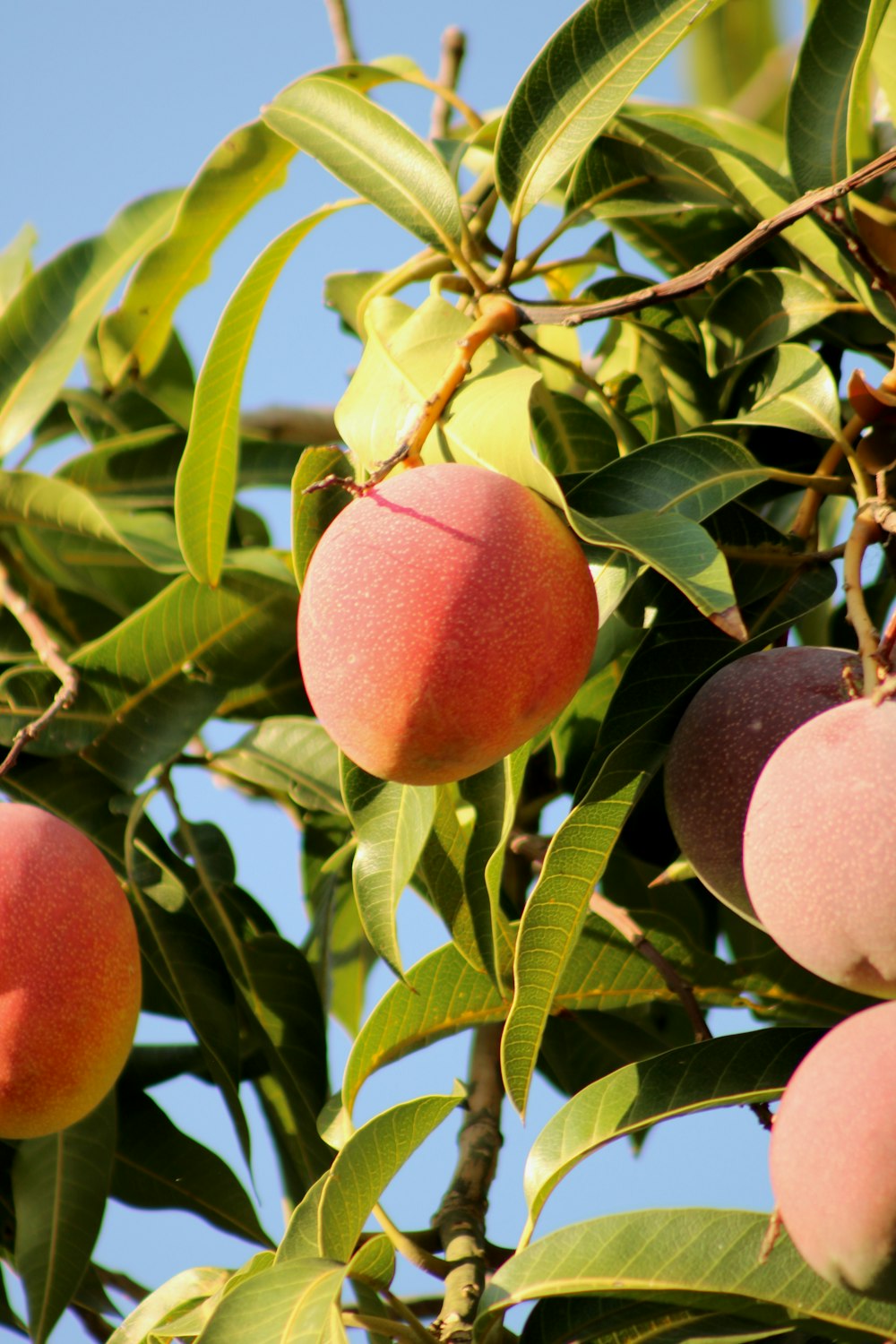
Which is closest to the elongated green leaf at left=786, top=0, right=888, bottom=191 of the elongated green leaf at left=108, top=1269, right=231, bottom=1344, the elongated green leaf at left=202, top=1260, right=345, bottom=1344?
the elongated green leaf at left=202, top=1260, right=345, bottom=1344

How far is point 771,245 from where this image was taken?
1.58m

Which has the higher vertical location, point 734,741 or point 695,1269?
point 734,741

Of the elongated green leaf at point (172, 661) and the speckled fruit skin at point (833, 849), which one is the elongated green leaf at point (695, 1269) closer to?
the speckled fruit skin at point (833, 849)

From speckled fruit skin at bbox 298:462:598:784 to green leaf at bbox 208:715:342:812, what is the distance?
690 millimetres

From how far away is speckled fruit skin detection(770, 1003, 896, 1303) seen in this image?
859 millimetres

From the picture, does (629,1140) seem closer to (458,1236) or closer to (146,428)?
(458,1236)

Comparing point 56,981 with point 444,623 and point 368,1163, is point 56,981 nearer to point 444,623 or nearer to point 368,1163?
point 368,1163

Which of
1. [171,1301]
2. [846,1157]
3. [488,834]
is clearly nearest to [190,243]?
[488,834]

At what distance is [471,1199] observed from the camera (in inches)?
61.4

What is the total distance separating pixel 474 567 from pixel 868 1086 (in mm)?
447

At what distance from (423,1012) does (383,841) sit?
0.68 feet

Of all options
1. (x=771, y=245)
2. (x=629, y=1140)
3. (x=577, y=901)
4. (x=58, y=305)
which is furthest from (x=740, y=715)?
(x=58, y=305)

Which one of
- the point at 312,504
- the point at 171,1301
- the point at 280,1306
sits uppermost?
the point at 312,504

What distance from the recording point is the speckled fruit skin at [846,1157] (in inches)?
33.8
